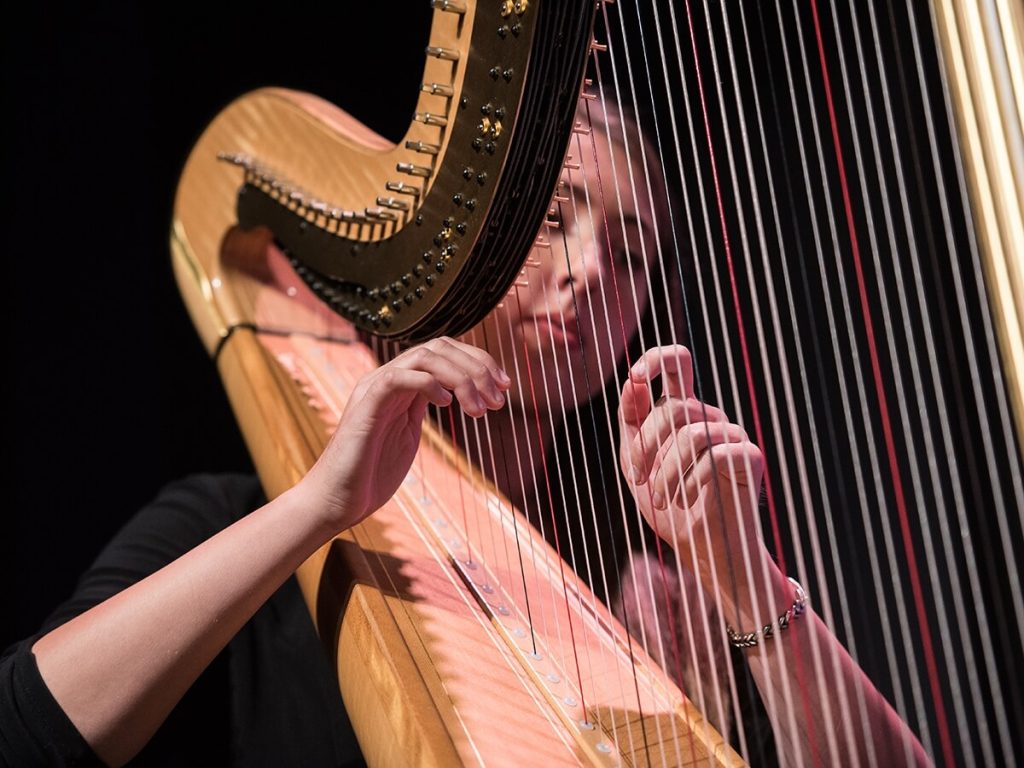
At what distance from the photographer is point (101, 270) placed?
6.86 ft

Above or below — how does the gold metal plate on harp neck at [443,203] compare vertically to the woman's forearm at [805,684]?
above

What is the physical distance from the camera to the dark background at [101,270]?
6.50 ft

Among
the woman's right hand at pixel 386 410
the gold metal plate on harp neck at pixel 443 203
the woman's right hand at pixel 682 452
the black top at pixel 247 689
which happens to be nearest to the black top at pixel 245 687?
the black top at pixel 247 689

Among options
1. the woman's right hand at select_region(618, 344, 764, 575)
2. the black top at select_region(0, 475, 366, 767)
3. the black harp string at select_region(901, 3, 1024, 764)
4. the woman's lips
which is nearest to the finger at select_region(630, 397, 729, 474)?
the woman's right hand at select_region(618, 344, 764, 575)

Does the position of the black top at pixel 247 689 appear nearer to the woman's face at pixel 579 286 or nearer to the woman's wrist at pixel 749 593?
the woman's wrist at pixel 749 593

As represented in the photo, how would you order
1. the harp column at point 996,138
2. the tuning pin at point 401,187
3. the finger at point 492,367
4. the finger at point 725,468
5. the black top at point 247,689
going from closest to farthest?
the harp column at point 996,138
the finger at point 725,468
the finger at point 492,367
the tuning pin at point 401,187
the black top at point 247,689

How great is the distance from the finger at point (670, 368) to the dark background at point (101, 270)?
1.53 meters

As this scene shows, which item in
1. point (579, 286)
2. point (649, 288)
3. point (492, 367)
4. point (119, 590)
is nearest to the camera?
point (649, 288)

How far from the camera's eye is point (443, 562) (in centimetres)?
108

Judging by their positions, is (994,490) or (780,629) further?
(780,629)

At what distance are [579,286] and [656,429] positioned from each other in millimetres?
230

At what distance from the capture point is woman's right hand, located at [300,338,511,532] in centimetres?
91

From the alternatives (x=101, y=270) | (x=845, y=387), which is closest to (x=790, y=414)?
(x=845, y=387)

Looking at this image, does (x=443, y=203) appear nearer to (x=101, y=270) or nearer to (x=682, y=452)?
(x=682, y=452)
